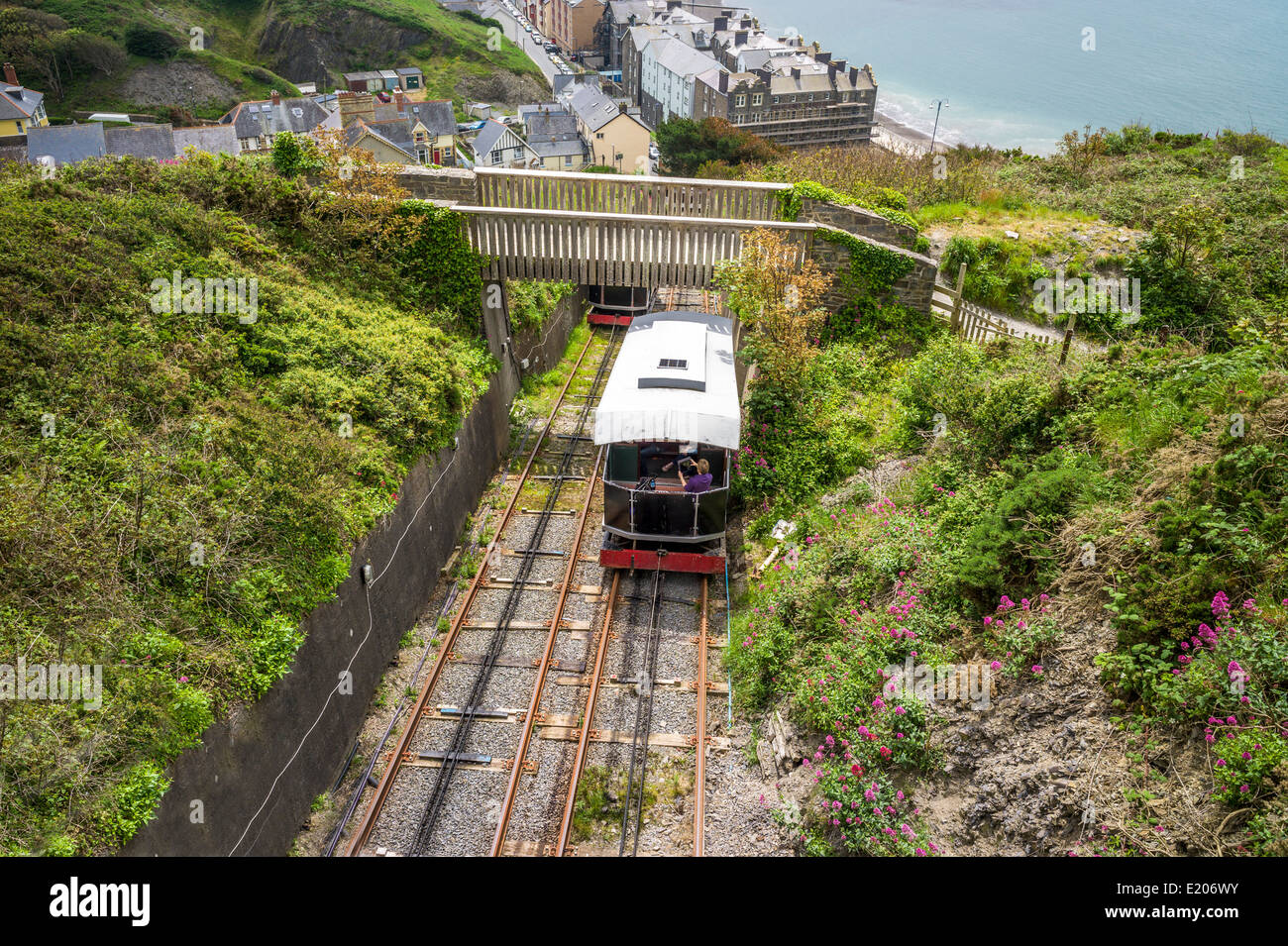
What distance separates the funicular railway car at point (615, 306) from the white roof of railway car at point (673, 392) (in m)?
12.4

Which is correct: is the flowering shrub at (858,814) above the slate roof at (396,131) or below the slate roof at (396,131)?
below

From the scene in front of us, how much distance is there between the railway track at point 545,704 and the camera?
35.5ft

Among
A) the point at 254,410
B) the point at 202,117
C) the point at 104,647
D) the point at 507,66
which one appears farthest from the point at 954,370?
the point at 507,66

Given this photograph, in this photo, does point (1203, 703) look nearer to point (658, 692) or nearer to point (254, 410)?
point (658, 692)

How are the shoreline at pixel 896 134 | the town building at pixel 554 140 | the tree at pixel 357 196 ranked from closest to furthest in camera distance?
the tree at pixel 357 196 → the town building at pixel 554 140 → the shoreline at pixel 896 134

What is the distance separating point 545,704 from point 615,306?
19839mm

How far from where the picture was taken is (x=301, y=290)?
16.2m

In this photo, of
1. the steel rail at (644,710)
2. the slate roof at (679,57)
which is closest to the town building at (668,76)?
the slate roof at (679,57)

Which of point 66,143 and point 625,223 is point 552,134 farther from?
point 625,223

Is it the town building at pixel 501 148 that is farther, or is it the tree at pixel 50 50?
the tree at pixel 50 50

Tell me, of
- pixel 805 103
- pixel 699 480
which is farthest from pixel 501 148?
pixel 699 480

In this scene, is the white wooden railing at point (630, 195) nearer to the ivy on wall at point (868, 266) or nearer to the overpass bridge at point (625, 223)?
the overpass bridge at point (625, 223)

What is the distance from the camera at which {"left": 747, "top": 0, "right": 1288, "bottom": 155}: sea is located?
6962cm

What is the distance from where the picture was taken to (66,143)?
152 ft
